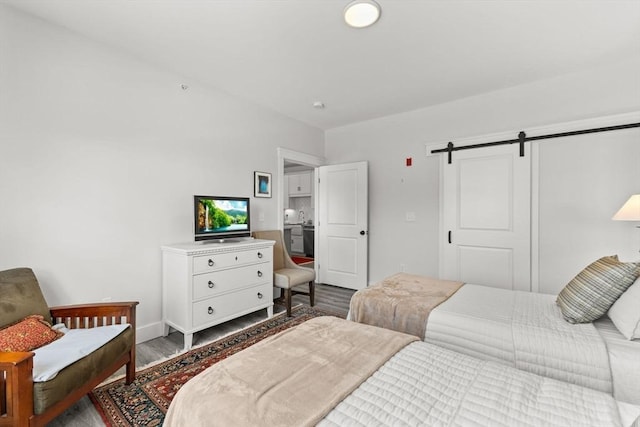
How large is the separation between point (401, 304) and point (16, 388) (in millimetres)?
2096

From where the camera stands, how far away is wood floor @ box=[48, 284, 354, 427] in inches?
65.2

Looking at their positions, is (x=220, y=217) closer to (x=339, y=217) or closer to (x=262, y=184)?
(x=262, y=184)

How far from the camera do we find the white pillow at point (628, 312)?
4.79 ft

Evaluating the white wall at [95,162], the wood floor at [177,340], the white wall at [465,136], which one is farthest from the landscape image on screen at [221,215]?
the white wall at [465,136]

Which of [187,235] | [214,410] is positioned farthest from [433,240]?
[214,410]

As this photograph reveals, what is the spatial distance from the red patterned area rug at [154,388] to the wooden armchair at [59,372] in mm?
121

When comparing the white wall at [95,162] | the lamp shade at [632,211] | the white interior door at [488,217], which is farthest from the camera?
the white interior door at [488,217]

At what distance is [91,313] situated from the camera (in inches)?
77.5

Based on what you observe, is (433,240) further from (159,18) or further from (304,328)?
(159,18)

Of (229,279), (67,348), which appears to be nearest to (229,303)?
(229,279)

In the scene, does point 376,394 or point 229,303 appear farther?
point 229,303

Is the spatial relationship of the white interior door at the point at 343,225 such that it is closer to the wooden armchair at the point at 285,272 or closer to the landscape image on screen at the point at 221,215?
the wooden armchair at the point at 285,272

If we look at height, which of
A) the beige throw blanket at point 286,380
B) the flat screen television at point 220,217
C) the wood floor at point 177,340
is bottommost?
the wood floor at point 177,340

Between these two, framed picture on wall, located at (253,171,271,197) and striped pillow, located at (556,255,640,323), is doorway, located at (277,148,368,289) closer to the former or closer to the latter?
framed picture on wall, located at (253,171,271,197)
